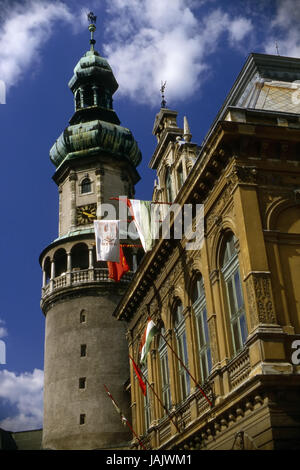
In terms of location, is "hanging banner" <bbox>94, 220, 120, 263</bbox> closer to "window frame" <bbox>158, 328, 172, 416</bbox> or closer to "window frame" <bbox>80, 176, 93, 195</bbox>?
"window frame" <bbox>158, 328, 172, 416</bbox>

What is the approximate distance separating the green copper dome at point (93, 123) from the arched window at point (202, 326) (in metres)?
28.5

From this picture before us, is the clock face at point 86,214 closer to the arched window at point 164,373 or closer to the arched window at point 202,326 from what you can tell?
the arched window at point 164,373

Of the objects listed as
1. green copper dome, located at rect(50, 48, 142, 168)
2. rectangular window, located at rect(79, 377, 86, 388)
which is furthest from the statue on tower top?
rectangular window, located at rect(79, 377, 86, 388)

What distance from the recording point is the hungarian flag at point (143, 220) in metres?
25.9

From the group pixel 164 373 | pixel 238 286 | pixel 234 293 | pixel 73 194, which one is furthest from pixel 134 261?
pixel 238 286

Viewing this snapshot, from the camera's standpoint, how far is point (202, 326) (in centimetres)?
2262

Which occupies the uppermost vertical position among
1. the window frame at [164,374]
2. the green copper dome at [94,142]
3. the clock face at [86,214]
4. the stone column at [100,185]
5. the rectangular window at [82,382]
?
the green copper dome at [94,142]

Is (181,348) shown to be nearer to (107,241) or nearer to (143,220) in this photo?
(143,220)

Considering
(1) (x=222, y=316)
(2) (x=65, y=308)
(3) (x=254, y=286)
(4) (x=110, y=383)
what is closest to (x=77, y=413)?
(4) (x=110, y=383)

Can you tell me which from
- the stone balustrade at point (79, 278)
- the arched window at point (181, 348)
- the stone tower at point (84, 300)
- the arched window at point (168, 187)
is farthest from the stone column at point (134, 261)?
the arched window at point (181, 348)

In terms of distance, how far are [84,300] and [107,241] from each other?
15811 mm

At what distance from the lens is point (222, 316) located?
2047cm

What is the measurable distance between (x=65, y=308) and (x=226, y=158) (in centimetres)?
2541

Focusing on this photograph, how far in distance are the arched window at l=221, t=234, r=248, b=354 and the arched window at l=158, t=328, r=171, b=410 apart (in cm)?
669
